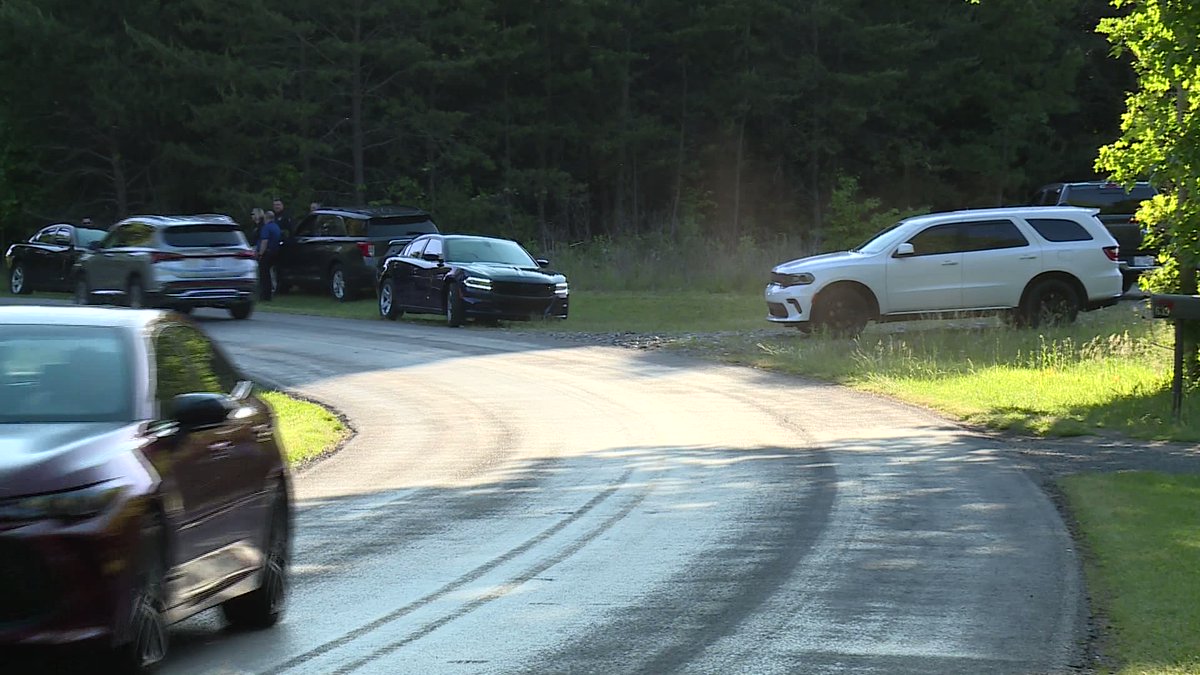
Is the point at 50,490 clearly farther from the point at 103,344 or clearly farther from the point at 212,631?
the point at 212,631

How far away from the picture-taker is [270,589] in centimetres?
800

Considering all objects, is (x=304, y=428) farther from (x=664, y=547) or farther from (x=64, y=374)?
(x=64, y=374)

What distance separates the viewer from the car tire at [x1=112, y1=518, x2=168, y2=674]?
6.32 metres

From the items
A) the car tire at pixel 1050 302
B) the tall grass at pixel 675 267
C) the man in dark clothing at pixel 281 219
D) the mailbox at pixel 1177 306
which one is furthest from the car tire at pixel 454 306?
the mailbox at pixel 1177 306

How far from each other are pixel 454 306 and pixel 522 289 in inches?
49.5

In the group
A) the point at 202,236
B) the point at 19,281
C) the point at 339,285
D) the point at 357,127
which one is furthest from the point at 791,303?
the point at 357,127

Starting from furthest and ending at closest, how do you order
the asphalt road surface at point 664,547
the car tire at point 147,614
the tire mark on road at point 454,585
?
the asphalt road surface at point 664,547, the tire mark on road at point 454,585, the car tire at point 147,614

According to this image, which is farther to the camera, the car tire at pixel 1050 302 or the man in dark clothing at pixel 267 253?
the man in dark clothing at pixel 267 253

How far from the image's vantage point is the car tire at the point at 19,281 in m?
40.3

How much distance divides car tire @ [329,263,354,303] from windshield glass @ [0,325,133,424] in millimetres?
28780

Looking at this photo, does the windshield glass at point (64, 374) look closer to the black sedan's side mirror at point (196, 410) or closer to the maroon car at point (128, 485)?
the maroon car at point (128, 485)

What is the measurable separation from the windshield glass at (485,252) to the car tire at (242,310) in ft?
12.3

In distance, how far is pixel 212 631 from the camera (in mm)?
8047

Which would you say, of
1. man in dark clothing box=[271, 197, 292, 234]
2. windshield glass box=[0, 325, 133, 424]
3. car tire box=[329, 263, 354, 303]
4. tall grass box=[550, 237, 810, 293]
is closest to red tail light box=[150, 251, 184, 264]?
car tire box=[329, 263, 354, 303]
